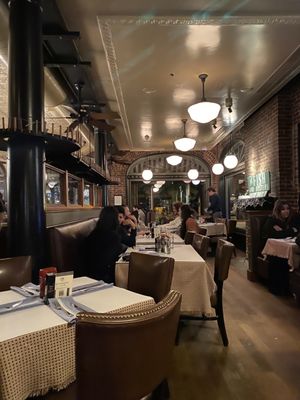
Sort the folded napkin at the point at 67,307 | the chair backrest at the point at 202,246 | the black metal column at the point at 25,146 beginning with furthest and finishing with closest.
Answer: the chair backrest at the point at 202,246 < the black metal column at the point at 25,146 < the folded napkin at the point at 67,307

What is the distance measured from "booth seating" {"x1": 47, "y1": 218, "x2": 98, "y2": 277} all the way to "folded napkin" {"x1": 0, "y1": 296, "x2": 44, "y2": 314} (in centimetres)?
130

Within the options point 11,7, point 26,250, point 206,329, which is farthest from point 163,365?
point 11,7

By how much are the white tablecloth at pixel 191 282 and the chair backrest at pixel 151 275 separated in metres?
0.67

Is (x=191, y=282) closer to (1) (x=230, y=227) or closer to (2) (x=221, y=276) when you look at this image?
(2) (x=221, y=276)

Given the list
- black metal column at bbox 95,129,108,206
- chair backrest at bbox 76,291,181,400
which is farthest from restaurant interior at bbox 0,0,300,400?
black metal column at bbox 95,129,108,206

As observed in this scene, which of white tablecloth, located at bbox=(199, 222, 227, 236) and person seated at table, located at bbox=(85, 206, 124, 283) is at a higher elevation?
person seated at table, located at bbox=(85, 206, 124, 283)

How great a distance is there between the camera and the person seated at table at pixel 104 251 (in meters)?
3.30

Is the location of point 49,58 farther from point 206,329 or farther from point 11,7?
point 206,329

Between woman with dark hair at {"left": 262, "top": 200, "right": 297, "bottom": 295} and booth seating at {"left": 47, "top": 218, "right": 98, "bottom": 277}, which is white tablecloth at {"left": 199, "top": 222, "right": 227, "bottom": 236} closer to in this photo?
woman with dark hair at {"left": 262, "top": 200, "right": 297, "bottom": 295}

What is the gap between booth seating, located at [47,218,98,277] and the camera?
3.21m

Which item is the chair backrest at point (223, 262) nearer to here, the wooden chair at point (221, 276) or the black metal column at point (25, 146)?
the wooden chair at point (221, 276)

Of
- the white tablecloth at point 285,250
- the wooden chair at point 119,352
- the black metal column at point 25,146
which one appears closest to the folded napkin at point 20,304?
the wooden chair at point 119,352

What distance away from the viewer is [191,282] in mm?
3203

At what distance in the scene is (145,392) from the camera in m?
1.28
